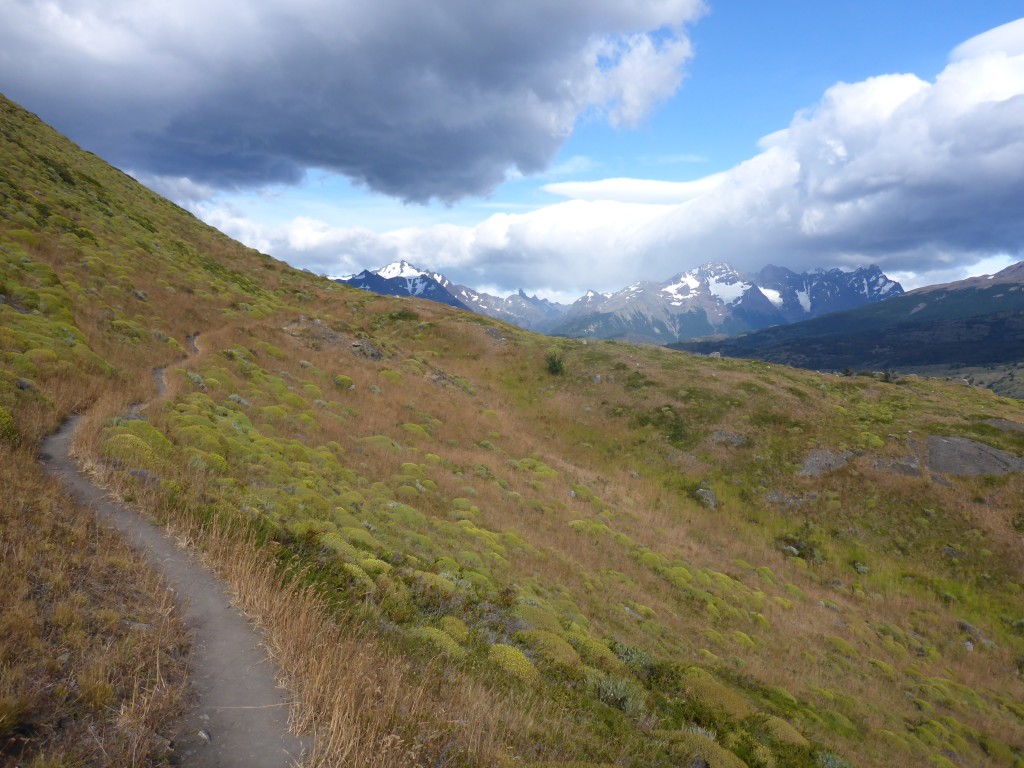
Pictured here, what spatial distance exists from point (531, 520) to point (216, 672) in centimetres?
1685

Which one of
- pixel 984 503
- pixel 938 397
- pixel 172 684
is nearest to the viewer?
pixel 172 684

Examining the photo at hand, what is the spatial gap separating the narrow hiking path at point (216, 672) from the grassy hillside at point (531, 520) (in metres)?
0.36

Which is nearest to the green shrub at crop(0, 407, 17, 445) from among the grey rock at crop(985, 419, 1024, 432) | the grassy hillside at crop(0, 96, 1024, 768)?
the grassy hillside at crop(0, 96, 1024, 768)

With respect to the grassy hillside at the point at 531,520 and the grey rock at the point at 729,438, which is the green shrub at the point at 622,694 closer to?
the grassy hillside at the point at 531,520

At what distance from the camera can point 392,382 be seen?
37.8 meters

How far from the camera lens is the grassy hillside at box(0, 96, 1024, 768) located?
9.02m

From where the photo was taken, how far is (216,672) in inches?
265

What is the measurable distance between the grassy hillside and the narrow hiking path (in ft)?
1.18

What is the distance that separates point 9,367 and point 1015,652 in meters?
42.3

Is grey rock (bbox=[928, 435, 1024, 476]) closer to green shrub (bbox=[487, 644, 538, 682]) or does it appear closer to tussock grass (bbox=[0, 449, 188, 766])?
green shrub (bbox=[487, 644, 538, 682])

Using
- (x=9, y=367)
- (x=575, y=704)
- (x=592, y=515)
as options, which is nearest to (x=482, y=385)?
(x=592, y=515)

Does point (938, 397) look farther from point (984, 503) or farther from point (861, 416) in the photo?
point (984, 503)

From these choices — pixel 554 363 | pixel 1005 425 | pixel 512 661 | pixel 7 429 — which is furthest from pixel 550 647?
pixel 1005 425

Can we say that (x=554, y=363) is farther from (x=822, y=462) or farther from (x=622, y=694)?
(x=622, y=694)
